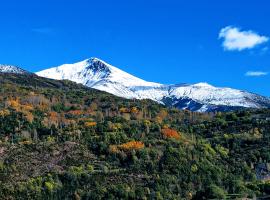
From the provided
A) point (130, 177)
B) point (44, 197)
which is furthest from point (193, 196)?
point (44, 197)

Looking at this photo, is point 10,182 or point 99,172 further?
point 99,172

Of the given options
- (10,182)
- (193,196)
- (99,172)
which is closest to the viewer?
(193,196)

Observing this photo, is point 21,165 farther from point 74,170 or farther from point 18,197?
point 18,197

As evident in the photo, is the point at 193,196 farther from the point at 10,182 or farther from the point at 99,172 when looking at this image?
the point at 10,182

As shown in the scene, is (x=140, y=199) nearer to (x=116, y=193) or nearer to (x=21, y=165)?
(x=116, y=193)

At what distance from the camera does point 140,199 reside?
171m

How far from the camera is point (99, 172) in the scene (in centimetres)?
19412

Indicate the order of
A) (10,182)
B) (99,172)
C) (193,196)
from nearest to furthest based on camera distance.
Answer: (193,196) < (10,182) < (99,172)

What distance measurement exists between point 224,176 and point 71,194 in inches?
2020

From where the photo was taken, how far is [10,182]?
17912 centimetres

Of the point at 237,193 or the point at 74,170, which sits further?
the point at 74,170

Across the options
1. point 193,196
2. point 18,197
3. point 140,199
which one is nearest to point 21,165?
point 18,197

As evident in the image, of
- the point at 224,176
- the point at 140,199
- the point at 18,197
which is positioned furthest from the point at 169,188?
the point at 18,197

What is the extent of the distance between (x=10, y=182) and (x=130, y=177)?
119ft
